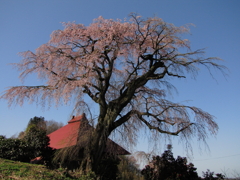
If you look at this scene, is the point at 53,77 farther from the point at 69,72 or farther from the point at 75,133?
the point at 75,133

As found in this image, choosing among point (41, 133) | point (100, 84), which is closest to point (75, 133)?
point (100, 84)

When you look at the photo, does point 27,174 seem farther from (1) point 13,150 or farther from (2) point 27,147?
(2) point 27,147

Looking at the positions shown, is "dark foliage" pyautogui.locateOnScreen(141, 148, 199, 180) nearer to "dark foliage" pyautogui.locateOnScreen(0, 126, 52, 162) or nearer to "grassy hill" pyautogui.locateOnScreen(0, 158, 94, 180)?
"grassy hill" pyautogui.locateOnScreen(0, 158, 94, 180)

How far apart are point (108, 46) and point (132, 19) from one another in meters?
1.48

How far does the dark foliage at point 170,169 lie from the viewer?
1012 cm

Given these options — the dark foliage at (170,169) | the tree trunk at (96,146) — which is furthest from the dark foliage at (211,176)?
the tree trunk at (96,146)

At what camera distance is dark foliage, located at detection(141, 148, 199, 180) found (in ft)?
33.2

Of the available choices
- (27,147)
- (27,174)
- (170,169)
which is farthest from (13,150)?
(170,169)

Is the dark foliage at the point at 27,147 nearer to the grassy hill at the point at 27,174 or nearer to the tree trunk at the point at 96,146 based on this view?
the grassy hill at the point at 27,174

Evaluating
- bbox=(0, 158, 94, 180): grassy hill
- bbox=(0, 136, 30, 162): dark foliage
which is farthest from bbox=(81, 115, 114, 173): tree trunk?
bbox=(0, 136, 30, 162): dark foliage

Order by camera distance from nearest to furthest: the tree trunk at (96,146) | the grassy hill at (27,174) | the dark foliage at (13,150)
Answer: the grassy hill at (27,174) → the tree trunk at (96,146) → the dark foliage at (13,150)

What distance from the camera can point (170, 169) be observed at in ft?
33.7

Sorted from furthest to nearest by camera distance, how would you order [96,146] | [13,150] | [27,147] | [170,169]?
[170,169] < [27,147] < [13,150] < [96,146]

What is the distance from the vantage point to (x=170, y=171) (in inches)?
404
